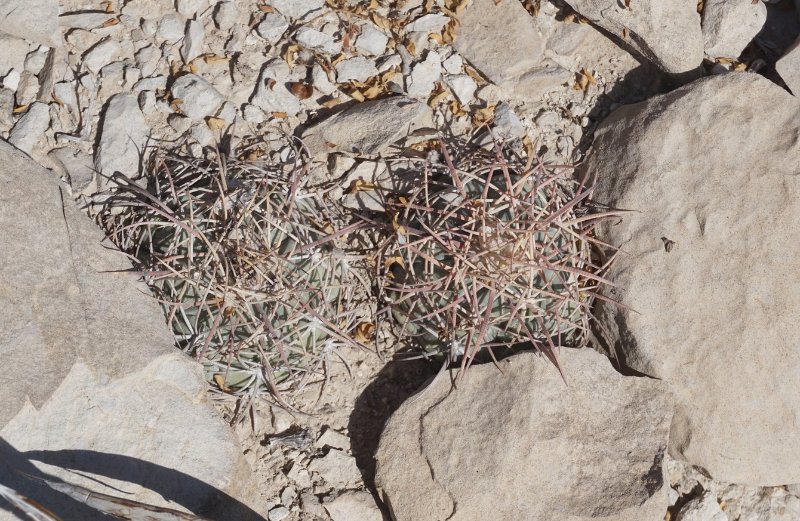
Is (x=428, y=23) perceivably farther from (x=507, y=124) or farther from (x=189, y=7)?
(x=189, y=7)

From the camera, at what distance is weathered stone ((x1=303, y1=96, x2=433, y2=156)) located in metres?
2.92

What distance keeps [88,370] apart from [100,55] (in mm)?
1272

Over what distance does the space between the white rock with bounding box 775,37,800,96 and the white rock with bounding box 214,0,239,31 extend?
221 centimetres

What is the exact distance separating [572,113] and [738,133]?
675mm

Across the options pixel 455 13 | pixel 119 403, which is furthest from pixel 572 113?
pixel 119 403

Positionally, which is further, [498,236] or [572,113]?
[572,113]

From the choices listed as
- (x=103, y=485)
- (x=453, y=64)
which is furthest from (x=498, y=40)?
(x=103, y=485)

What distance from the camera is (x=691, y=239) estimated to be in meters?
2.75

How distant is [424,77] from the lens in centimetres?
312

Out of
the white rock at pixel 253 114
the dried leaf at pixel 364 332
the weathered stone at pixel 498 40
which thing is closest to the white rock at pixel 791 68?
the weathered stone at pixel 498 40

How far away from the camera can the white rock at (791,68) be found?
9.84 feet

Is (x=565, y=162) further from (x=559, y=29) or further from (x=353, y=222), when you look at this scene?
(x=353, y=222)

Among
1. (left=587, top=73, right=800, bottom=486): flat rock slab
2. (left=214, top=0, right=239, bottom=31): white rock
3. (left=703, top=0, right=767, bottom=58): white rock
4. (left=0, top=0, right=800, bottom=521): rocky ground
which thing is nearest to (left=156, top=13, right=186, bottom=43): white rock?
(left=0, top=0, right=800, bottom=521): rocky ground

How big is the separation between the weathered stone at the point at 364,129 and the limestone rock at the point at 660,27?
88cm
